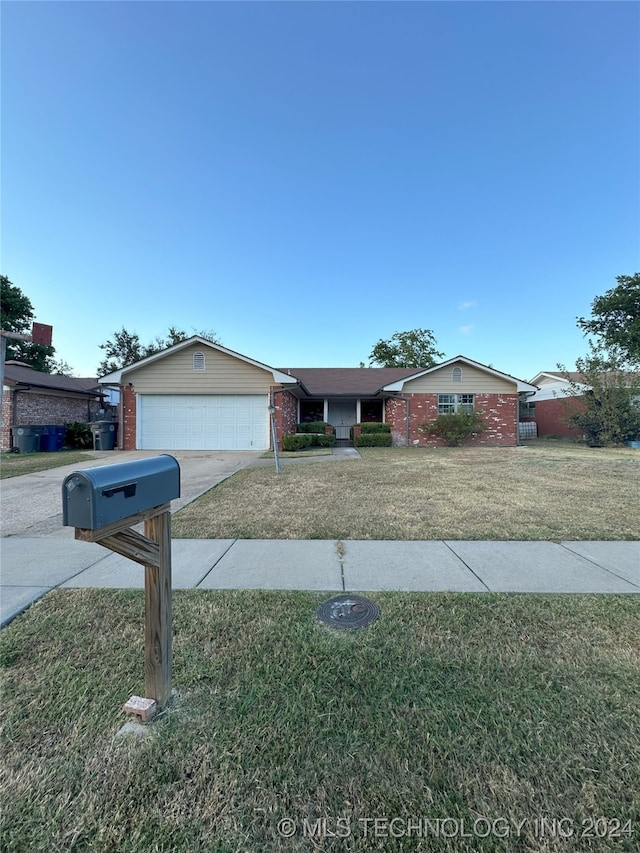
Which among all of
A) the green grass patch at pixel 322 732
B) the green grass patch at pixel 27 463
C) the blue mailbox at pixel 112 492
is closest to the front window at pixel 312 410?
the green grass patch at pixel 27 463

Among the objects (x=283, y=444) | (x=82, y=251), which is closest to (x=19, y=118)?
(x=82, y=251)

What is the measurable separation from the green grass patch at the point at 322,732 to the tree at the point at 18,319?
38.1 metres

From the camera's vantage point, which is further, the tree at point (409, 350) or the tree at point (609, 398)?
the tree at point (409, 350)

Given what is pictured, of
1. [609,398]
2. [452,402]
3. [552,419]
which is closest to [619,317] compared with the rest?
[552,419]

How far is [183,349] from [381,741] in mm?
16213

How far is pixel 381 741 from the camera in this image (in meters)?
1.60

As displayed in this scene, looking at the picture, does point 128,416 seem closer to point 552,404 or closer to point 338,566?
point 338,566

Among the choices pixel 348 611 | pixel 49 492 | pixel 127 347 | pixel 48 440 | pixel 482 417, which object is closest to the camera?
pixel 348 611

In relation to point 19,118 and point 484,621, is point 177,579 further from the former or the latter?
point 19,118

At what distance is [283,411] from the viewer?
16250mm

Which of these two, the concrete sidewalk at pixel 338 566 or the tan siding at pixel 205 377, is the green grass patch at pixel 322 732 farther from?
the tan siding at pixel 205 377

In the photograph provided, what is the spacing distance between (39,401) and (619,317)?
3474cm

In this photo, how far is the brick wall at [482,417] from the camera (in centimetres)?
1811

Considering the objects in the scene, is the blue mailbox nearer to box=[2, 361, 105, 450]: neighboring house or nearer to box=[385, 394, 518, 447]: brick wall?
box=[385, 394, 518, 447]: brick wall
